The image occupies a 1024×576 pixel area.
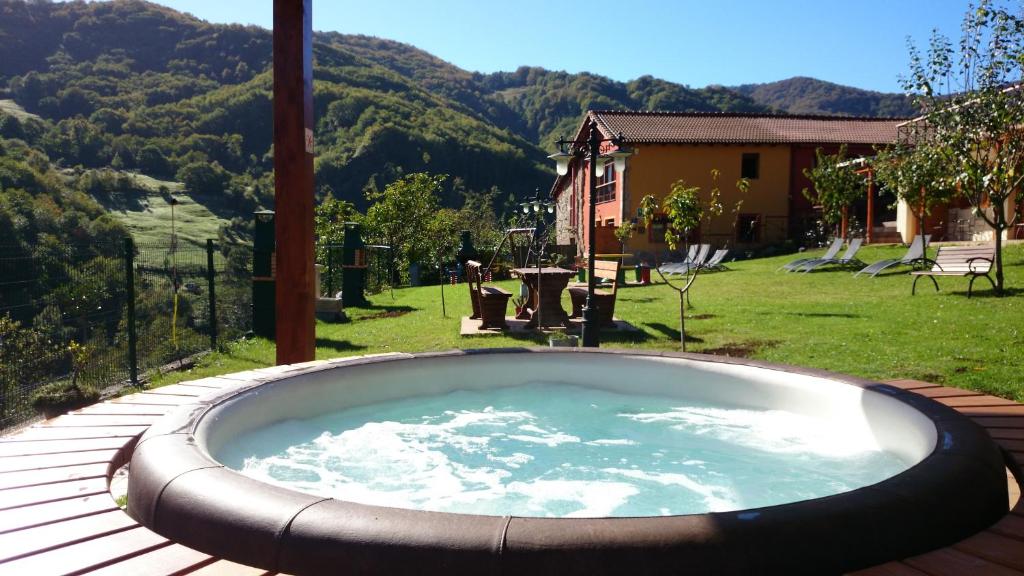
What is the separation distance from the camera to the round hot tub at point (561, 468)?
1575 millimetres

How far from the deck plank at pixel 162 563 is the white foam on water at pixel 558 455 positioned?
975 millimetres

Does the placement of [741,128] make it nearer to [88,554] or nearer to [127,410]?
[127,410]

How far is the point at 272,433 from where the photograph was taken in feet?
12.1

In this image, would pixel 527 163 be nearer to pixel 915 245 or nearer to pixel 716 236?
pixel 716 236

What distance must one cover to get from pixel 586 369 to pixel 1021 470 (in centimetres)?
274

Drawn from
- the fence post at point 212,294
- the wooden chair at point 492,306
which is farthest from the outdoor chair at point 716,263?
the fence post at point 212,294

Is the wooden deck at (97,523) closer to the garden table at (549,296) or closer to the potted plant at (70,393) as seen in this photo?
the potted plant at (70,393)

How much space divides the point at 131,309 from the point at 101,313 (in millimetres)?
260

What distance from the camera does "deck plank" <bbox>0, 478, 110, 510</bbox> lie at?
6.45 ft

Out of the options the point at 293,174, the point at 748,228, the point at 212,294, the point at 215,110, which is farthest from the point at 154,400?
the point at 215,110

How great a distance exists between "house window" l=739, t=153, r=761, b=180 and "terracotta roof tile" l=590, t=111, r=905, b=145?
2.62 feet

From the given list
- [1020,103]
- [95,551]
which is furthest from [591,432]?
[1020,103]

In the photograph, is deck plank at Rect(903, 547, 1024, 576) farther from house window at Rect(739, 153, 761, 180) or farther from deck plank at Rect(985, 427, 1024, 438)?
house window at Rect(739, 153, 761, 180)

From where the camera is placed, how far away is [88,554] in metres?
1.64
